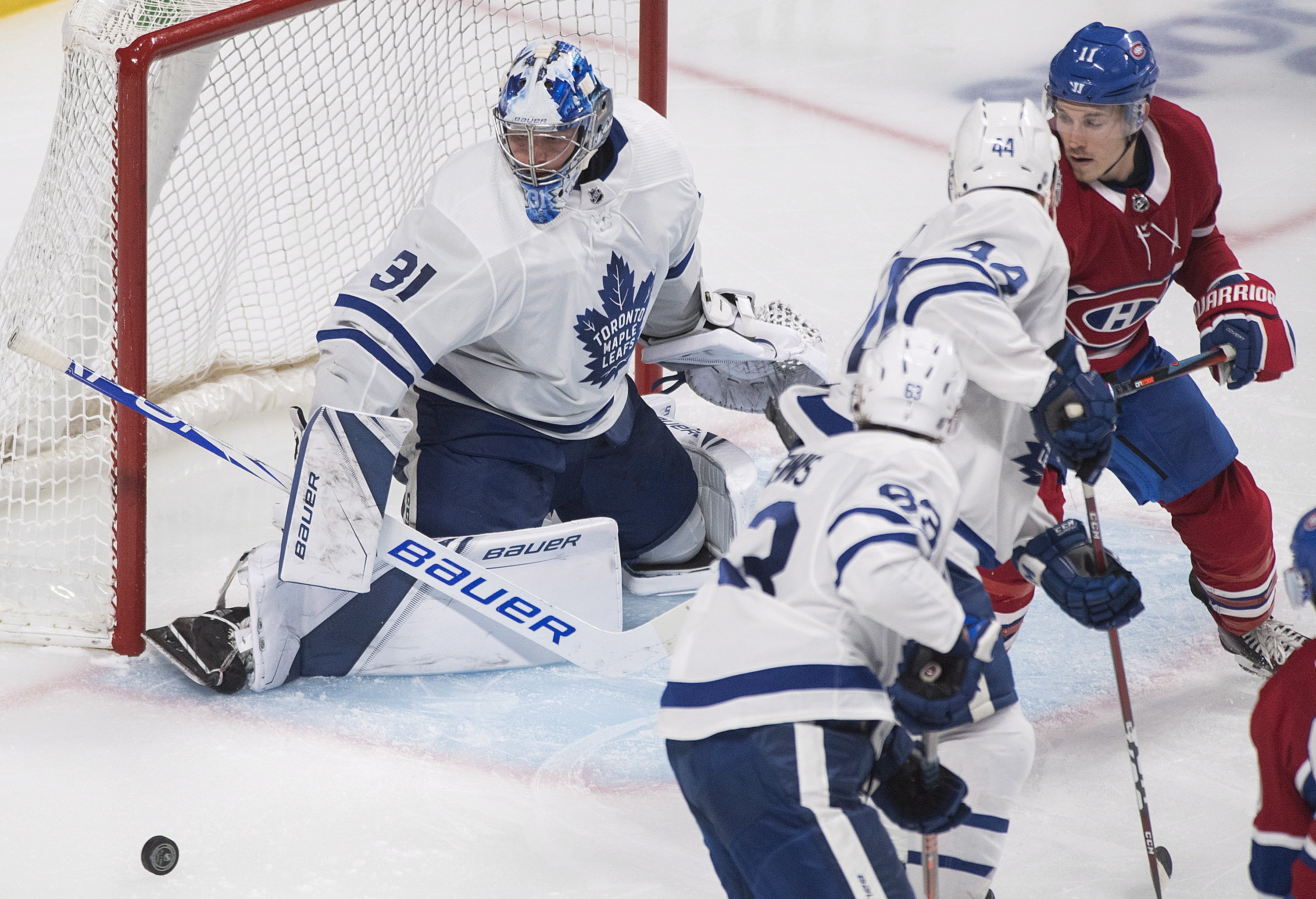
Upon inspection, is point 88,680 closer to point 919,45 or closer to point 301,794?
point 301,794

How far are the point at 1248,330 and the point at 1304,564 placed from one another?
1032 mm

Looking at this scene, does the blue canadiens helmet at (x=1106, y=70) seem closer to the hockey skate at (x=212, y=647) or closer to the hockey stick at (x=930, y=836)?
the hockey stick at (x=930, y=836)

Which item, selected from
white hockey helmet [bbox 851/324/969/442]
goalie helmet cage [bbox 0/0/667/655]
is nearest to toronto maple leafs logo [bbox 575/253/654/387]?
goalie helmet cage [bbox 0/0/667/655]

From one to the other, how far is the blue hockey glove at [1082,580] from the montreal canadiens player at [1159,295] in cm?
50

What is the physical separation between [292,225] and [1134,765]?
2.17 meters

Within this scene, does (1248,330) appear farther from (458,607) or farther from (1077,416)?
(458,607)

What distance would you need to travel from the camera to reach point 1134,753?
2.39 meters

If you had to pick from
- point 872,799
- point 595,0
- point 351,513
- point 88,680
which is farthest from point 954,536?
point 595,0

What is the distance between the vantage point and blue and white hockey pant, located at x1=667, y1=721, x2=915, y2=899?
5.74 ft

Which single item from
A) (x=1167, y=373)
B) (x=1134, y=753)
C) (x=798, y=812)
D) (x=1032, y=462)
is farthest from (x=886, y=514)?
(x=1167, y=373)

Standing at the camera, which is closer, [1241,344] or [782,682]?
[782,682]

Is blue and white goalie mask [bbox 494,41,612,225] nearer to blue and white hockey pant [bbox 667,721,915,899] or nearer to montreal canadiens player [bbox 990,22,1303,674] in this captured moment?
montreal canadiens player [bbox 990,22,1303,674]

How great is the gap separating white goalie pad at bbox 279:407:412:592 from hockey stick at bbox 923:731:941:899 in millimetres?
1038

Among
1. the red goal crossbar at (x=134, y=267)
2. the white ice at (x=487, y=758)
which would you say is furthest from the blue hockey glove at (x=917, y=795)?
the red goal crossbar at (x=134, y=267)
